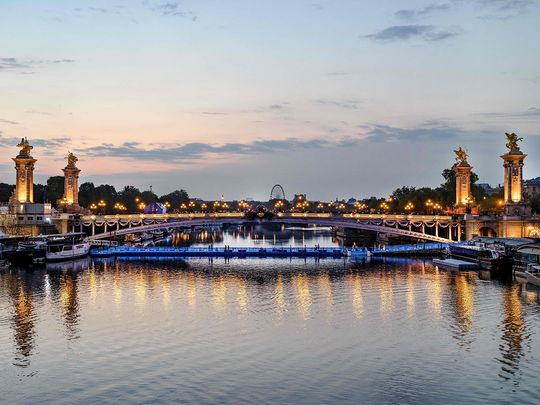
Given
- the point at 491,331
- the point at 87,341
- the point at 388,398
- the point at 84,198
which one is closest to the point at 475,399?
the point at 388,398

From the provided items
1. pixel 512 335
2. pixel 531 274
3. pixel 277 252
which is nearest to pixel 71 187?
pixel 277 252

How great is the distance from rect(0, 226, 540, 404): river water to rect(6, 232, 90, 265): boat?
1811 cm

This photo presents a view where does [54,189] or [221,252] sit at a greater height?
[54,189]

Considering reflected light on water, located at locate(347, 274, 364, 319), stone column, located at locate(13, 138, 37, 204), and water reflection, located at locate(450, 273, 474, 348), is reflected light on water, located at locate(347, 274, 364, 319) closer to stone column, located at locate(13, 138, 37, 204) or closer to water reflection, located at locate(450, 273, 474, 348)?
water reflection, located at locate(450, 273, 474, 348)

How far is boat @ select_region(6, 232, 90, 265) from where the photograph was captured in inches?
3757

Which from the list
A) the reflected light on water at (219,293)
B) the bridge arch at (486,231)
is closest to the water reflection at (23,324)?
the reflected light on water at (219,293)

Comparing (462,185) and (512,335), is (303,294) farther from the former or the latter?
(462,185)

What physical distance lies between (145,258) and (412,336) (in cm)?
6629

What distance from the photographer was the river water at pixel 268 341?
36.3m

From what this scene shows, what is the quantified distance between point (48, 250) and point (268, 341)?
197 ft

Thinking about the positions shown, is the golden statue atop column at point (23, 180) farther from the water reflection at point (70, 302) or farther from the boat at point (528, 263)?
the boat at point (528, 263)

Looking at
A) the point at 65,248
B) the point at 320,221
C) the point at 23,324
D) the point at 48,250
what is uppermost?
the point at 320,221

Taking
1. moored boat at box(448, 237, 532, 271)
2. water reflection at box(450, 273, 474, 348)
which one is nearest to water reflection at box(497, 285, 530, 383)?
water reflection at box(450, 273, 474, 348)

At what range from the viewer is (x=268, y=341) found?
153ft
